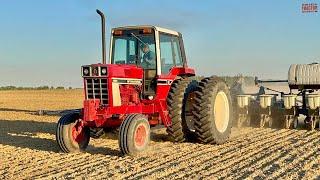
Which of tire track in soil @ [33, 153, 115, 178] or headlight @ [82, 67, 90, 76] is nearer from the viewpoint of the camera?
tire track in soil @ [33, 153, 115, 178]

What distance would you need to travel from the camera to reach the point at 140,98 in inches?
404

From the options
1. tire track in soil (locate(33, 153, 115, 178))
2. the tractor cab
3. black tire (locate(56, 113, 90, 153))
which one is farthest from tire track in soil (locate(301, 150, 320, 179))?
black tire (locate(56, 113, 90, 153))

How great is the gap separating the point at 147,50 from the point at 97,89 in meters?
1.50

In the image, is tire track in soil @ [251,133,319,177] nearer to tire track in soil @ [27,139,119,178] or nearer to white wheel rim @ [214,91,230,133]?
white wheel rim @ [214,91,230,133]

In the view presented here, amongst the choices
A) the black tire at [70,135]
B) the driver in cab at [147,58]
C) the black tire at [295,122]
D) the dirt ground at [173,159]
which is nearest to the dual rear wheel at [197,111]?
the dirt ground at [173,159]

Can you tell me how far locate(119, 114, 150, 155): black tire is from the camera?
28.6 ft

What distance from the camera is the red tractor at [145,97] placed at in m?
9.38

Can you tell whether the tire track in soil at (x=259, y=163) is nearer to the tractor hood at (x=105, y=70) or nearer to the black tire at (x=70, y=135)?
the tractor hood at (x=105, y=70)

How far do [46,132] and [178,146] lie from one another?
16.6 feet

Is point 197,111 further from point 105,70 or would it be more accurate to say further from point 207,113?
point 105,70

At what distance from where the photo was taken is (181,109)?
10.4 m

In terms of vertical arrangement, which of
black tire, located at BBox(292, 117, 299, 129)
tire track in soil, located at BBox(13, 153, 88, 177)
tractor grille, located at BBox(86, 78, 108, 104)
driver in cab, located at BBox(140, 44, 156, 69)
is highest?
driver in cab, located at BBox(140, 44, 156, 69)

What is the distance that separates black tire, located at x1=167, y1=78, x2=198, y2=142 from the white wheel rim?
1.74ft

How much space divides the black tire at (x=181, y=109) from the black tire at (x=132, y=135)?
127cm
